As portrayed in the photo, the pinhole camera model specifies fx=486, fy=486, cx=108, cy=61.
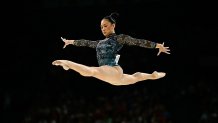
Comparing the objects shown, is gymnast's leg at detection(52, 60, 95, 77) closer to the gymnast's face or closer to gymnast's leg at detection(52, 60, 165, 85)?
gymnast's leg at detection(52, 60, 165, 85)

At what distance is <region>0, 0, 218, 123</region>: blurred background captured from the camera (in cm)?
1445

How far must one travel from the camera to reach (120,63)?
1582 centimetres

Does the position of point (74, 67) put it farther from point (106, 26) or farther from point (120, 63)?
point (120, 63)

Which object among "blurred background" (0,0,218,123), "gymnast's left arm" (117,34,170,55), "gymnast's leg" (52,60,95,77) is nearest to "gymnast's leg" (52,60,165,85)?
"gymnast's leg" (52,60,95,77)

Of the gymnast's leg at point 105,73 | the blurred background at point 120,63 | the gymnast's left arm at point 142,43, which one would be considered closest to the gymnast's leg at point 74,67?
the gymnast's leg at point 105,73

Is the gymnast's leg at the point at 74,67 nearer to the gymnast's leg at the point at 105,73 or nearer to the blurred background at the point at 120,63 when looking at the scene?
the gymnast's leg at the point at 105,73

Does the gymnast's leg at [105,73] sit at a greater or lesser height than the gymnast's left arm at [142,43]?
lesser

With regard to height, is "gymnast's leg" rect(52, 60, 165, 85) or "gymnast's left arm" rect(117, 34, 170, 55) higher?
"gymnast's left arm" rect(117, 34, 170, 55)

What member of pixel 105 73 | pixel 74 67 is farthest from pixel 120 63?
pixel 74 67

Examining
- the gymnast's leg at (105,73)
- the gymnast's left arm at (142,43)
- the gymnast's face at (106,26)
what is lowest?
the gymnast's leg at (105,73)

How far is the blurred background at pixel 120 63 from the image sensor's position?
14445 mm

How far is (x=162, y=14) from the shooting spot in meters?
15.2

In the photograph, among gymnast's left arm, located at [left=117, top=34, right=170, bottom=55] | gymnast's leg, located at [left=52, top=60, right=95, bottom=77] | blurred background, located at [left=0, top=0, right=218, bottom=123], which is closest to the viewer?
gymnast's leg, located at [left=52, top=60, right=95, bottom=77]

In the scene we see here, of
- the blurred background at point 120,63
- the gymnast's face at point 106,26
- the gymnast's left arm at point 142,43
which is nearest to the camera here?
the gymnast's left arm at point 142,43
